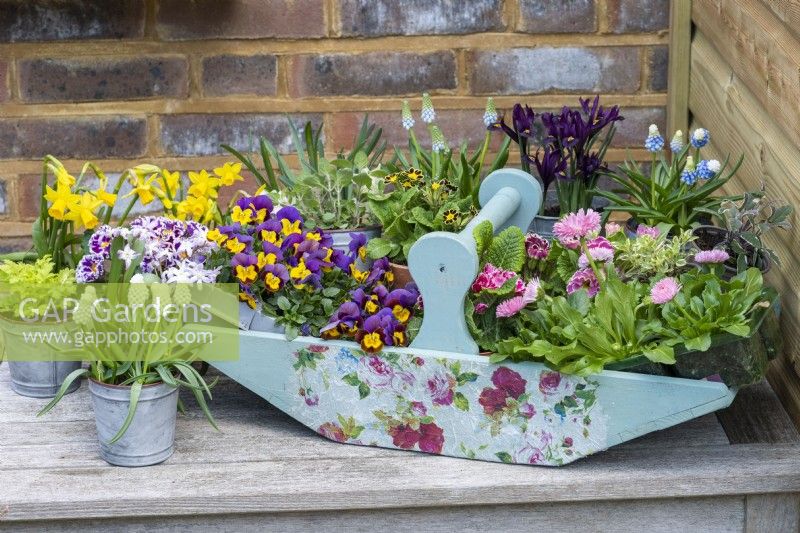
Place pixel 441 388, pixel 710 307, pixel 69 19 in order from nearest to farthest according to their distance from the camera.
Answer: pixel 710 307 → pixel 441 388 → pixel 69 19

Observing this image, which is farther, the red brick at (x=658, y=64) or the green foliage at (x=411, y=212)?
the red brick at (x=658, y=64)

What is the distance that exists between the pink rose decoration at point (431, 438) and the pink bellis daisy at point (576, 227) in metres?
0.32

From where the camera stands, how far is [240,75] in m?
2.10

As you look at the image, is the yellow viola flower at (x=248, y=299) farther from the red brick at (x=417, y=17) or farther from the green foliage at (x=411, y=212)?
the red brick at (x=417, y=17)

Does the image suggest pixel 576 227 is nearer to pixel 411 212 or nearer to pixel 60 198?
pixel 411 212

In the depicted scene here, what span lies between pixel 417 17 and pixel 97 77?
61 cm

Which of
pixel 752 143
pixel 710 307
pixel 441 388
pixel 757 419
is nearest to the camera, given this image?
pixel 710 307

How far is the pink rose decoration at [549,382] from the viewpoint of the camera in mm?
1419

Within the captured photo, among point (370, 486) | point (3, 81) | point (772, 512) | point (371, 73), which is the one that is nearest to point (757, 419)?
point (772, 512)

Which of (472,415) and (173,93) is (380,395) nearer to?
(472,415)

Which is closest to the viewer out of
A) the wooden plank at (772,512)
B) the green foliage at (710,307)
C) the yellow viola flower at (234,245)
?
the green foliage at (710,307)

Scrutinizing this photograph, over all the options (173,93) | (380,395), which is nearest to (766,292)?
(380,395)

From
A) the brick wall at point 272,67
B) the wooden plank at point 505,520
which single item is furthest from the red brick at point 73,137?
the wooden plank at point 505,520

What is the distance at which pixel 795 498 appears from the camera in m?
1.46
